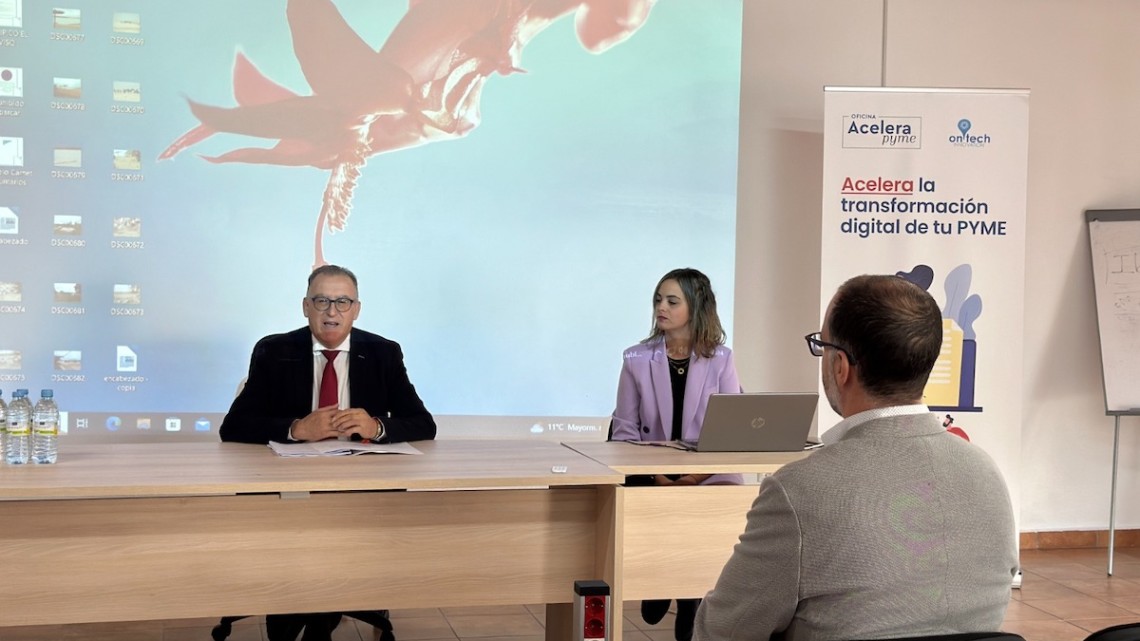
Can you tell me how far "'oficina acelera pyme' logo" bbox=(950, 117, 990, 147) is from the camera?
4965 mm

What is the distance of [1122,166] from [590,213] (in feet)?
10.2

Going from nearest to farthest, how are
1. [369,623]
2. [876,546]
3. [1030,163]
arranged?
[876,546]
[369,623]
[1030,163]

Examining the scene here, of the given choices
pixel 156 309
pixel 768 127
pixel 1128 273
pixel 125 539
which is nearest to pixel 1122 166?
pixel 1128 273

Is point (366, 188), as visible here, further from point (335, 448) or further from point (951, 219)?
point (951, 219)

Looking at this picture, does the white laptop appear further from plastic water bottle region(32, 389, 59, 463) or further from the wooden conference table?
plastic water bottle region(32, 389, 59, 463)

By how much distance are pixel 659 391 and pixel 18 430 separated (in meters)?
2.16

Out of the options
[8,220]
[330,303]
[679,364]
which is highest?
[8,220]

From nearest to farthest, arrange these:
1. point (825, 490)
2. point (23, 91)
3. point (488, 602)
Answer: point (825, 490) → point (488, 602) → point (23, 91)

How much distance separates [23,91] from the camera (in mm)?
4172

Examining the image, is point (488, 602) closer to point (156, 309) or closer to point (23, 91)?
point (156, 309)

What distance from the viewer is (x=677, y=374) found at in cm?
403

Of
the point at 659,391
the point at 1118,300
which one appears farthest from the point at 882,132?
the point at 659,391

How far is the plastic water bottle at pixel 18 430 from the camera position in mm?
2732

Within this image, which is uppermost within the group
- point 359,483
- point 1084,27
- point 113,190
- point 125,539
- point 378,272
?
point 1084,27
